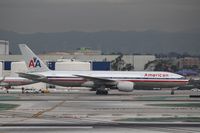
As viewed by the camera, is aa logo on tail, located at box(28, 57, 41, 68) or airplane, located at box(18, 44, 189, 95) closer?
airplane, located at box(18, 44, 189, 95)

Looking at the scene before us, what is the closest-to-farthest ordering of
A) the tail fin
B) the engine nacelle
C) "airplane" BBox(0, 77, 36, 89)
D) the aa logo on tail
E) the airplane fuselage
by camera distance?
the engine nacelle, the airplane fuselage, the tail fin, the aa logo on tail, "airplane" BBox(0, 77, 36, 89)

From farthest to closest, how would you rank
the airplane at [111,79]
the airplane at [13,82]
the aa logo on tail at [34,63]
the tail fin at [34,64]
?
the airplane at [13,82] < the aa logo on tail at [34,63] < the tail fin at [34,64] < the airplane at [111,79]

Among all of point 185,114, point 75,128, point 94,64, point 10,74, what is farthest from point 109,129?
point 94,64

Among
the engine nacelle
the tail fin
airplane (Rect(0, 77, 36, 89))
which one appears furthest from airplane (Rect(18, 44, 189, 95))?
airplane (Rect(0, 77, 36, 89))

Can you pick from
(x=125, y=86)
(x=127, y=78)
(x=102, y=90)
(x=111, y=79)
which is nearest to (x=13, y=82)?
(x=102, y=90)

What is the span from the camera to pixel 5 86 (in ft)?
409

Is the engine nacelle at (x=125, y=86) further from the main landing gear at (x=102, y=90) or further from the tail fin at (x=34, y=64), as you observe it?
the tail fin at (x=34, y=64)

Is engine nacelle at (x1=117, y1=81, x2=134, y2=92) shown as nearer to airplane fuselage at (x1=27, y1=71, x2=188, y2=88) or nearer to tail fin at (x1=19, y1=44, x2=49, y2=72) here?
airplane fuselage at (x1=27, y1=71, x2=188, y2=88)

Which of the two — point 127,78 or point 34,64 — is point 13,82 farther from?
point 127,78

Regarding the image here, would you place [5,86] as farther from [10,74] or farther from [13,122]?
[13,122]

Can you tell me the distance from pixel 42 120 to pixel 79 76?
2066 inches

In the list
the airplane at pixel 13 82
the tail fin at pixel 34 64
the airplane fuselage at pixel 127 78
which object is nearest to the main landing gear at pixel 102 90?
the airplane fuselage at pixel 127 78

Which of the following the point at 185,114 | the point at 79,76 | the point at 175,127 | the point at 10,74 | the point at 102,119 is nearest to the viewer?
the point at 175,127

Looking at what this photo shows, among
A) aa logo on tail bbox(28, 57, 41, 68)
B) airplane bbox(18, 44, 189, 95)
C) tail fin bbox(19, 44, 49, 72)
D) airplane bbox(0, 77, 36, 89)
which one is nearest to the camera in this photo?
airplane bbox(18, 44, 189, 95)
